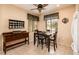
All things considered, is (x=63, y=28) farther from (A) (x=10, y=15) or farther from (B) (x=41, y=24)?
(A) (x=10, y=15)

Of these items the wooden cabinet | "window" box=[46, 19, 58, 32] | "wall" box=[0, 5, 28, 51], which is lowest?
the wooden cabinet

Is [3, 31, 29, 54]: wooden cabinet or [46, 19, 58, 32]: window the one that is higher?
[46, 19, 58, 32]: window

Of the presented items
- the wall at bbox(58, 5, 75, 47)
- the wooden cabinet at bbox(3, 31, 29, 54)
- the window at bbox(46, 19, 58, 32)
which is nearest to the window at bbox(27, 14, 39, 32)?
the wooden cabinet at bbox(3, 31, 29, 54)

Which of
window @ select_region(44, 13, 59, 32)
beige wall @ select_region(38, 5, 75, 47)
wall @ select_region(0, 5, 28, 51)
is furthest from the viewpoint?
window @ select_region(44, 13, 59, 32)

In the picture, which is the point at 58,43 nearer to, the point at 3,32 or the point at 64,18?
the point at 64,18

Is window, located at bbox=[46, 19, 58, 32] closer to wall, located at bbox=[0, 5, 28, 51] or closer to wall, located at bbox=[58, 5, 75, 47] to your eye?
wall, located at bbox=[58, 5, 75, 47]

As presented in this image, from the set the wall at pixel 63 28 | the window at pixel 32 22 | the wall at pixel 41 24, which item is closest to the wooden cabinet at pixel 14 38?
the window at pixel 32 22

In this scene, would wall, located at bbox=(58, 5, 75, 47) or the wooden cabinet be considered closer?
wall, located at bbox=(58, 5, 75, 47)

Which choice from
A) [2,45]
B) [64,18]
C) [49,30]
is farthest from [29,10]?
[2,45]

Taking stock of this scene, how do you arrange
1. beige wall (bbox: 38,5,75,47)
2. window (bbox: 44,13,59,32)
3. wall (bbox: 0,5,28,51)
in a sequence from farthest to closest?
1. window (bbox: 44,13,59,32)
2. beige wall (bbox: 38,5,75,47)
3. wall (bbox: 0,5,28,51)

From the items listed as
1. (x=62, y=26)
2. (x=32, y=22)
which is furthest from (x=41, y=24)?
(x=62, y=26)

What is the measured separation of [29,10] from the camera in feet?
9.10

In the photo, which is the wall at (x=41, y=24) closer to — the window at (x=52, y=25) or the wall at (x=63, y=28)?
the window at (x=52, y=25)

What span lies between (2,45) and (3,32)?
36 cm
